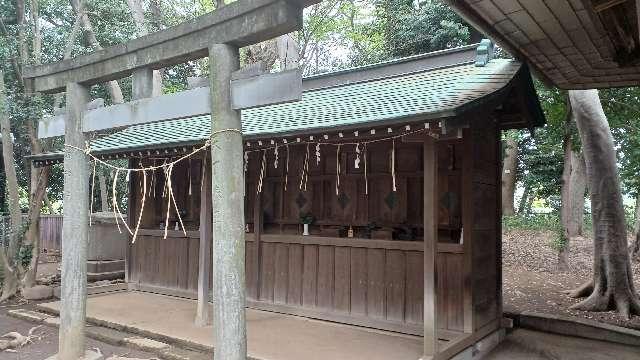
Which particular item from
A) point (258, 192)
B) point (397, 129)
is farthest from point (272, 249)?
point (397, 129)

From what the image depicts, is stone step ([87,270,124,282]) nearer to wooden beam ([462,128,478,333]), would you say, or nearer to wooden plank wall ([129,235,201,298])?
wooden plank wall ([129,235,201,298])

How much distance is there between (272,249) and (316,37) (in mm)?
14460

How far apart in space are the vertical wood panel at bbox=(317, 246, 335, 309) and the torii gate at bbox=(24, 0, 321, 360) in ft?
11.3

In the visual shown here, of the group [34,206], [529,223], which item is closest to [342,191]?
[34,206]

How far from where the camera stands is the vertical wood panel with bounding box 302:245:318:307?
25.0 ft

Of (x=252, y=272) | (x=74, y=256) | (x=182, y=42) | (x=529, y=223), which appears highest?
(x=182, y=42)

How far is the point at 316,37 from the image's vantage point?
20531mm

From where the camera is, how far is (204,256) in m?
7.50

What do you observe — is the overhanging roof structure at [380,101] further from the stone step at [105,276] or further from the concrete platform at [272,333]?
the concrete platform at [272,333]

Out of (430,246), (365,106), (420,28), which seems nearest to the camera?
(430,246)

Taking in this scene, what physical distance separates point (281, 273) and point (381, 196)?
7.33 feet

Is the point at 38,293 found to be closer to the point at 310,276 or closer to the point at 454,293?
the point at 310,276

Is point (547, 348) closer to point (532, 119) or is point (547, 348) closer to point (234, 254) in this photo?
point (532, 119)

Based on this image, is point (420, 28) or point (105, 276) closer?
point (105, 276)
